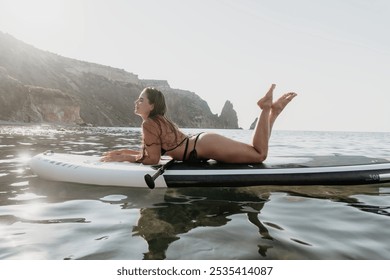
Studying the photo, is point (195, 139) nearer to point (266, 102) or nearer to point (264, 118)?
point (264, 118)

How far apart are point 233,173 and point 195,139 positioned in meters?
0.81

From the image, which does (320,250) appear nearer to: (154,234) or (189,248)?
(189,248)

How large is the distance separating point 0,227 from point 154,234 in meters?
1.55

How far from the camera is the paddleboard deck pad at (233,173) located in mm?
4562

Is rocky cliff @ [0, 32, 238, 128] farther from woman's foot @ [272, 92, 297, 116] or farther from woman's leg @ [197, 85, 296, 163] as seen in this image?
woman's foot @ [272, 92, 297, 116]

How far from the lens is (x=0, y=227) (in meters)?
3.14

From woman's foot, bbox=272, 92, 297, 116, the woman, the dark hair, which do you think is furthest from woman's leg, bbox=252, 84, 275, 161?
the dark hair

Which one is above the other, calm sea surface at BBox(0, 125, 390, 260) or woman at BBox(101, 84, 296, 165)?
woman at BBox(101, 84, 296, 165)

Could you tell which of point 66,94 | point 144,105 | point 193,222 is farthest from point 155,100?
point 66,94

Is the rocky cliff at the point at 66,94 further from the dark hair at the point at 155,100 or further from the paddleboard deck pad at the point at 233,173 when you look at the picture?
the dark hair at the point at 155,100

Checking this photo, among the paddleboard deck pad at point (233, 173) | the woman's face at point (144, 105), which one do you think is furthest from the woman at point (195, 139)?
Answer: the paddleboard deck pad at point (233, 173)

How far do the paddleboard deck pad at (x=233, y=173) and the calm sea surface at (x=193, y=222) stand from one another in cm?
17

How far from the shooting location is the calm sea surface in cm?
263
